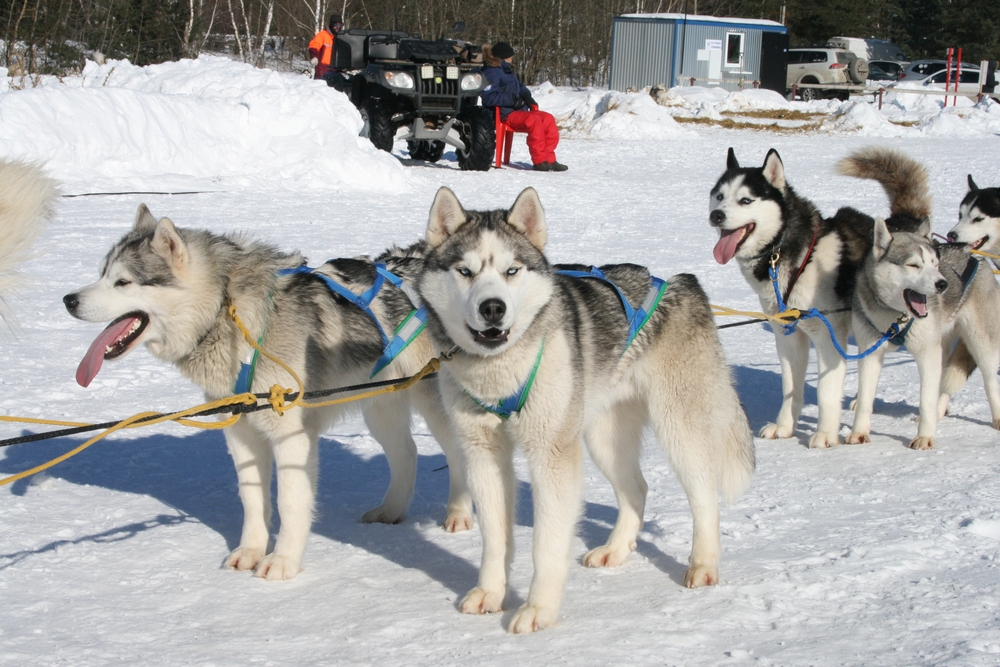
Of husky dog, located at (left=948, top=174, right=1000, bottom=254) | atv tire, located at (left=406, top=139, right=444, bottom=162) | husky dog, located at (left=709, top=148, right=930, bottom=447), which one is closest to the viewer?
husky dog, located at (left=709, top=148, right=930, bottom=447)

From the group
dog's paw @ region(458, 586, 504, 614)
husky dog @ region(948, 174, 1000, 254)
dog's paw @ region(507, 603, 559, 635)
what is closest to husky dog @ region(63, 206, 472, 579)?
dog's paw @ region(458, 586, 504, 614)

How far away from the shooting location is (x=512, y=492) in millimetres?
2691

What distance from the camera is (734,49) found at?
30.3 metres

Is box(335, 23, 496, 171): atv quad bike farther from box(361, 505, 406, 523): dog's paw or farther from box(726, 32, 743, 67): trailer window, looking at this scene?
box(726, 32, 743, 67): trailer window

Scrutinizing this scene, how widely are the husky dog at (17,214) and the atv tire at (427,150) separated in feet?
39.1

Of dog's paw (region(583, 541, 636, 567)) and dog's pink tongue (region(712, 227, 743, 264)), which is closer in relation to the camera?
dog's paw (region(583, 541, 636, 567))

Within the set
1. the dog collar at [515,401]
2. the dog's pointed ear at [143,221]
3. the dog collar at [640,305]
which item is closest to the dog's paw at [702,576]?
the dog collar at [640,305]

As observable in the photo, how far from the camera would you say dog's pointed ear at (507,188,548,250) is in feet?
8.65

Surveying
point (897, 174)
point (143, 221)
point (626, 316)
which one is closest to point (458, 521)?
point (626, 316)

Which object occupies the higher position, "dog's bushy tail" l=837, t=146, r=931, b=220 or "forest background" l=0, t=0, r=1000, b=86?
"forest background" l=0, t=0, r=1000, b=86

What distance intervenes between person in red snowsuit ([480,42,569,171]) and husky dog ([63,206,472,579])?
33.4 feet

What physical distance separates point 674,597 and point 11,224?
6.92 feet

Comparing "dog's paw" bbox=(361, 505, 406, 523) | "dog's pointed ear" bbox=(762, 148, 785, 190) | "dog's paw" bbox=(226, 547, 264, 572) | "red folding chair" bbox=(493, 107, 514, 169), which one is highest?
"red folding chair" bbox=(493, 107, 514, 169)

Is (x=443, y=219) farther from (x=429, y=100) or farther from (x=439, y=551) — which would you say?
(x=429, y=100)
